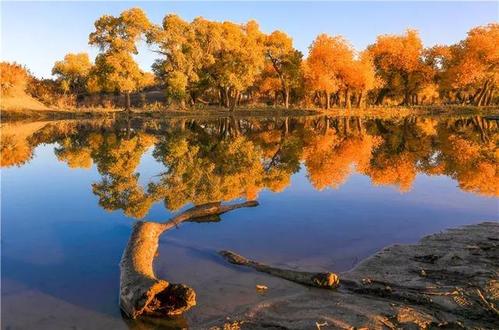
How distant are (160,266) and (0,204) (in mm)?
8078

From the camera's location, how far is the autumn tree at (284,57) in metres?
67.1

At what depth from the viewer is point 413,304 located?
648 cm

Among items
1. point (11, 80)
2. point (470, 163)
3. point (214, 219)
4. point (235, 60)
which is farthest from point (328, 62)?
point (214, 219)

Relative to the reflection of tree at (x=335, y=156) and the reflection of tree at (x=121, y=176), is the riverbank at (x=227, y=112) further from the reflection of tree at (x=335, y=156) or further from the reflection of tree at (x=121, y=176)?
the reflection of tree at (x=335, y=156)

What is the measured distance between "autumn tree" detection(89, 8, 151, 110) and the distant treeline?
0.40ft

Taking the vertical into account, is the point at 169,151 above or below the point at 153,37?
below

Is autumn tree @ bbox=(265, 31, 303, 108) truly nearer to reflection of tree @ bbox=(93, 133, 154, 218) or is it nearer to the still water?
reflection of tree @ bbox=(93, 133, 154, 218)

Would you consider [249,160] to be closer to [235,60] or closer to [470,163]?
[470,163]

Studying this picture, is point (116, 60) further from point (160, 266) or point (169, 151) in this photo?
point (160, 266)

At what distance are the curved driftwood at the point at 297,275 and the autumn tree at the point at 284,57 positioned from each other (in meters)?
61.2


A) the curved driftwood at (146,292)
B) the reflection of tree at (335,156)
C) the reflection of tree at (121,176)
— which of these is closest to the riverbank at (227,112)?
the reflection of tree at (121,176)

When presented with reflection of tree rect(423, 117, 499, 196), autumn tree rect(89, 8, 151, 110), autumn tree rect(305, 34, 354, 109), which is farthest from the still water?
autumn tree rect(305, 34, 354, 109)

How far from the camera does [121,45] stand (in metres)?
54.4

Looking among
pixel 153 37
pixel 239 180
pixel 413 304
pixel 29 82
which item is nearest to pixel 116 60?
pixel 153 37
